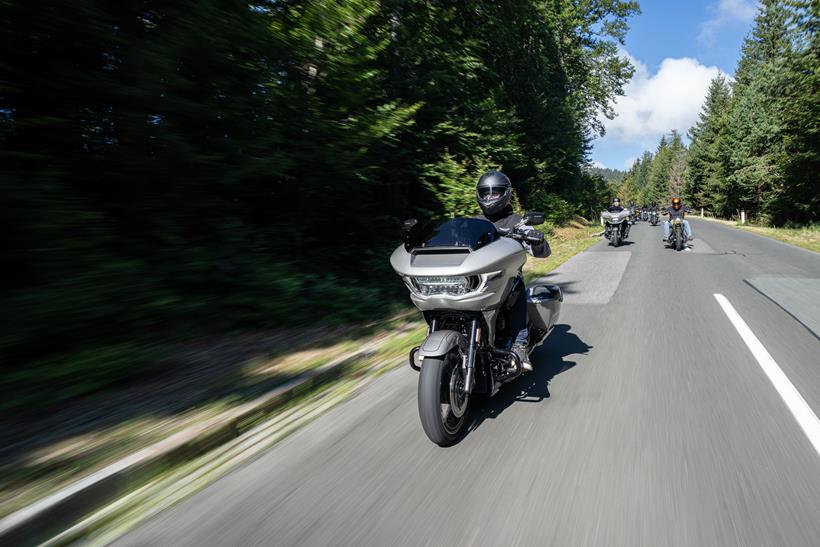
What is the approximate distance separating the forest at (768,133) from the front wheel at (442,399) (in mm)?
29828

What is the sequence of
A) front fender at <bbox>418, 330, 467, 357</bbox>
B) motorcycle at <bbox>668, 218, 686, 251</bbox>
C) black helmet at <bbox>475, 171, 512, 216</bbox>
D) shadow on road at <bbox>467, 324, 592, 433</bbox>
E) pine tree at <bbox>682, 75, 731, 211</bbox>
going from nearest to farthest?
front fender at <bbox>418, 330, 467, 357</bbox>, shadow on road at <bbox>467, 324, 592, 433</bbox>, black helmet at <bbox>475, 171, 512, 216</bbox>, motorcycle at <bbox>668, 218, 686, 251</bbox>, pine tree at <bbox>682, 75, 731, 211</bbox>

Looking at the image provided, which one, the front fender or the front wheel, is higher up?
Answer: the front fender

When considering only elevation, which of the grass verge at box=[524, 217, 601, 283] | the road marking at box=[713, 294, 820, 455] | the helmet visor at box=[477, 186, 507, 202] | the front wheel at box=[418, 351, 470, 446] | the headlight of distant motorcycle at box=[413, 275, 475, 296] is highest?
the helmet visor at box=[477, 186, 507, 202]

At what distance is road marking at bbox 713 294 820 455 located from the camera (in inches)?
→ 130

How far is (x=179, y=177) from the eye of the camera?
15.8 ft

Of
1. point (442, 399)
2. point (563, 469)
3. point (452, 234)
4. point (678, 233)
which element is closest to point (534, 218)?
point (452, 234)

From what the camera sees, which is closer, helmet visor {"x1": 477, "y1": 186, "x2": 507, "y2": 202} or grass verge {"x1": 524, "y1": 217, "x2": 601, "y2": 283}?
helmet visor {"x1": 477, "y1": 186, "x2": 507, "y2": 202}

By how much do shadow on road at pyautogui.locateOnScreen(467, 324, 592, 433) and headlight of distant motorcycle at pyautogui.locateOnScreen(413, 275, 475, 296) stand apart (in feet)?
3.52

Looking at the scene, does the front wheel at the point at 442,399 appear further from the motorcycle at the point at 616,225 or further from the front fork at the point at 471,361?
the motorcycle at the point at 616,225

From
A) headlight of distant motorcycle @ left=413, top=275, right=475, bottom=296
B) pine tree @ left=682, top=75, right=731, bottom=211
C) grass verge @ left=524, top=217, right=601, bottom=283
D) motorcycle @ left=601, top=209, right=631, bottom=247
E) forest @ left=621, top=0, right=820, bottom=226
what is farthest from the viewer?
pine tree @ left=682, top=75, right=731, bottom=211

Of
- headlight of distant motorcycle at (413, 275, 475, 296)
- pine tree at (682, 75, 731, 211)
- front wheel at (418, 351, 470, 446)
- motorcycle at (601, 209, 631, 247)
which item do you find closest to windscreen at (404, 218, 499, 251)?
headlight of distant motorcycle at (413, 275, 475, 296)

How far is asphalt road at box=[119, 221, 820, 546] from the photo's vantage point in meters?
2.33

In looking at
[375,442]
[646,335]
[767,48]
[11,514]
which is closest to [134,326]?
[11,514]

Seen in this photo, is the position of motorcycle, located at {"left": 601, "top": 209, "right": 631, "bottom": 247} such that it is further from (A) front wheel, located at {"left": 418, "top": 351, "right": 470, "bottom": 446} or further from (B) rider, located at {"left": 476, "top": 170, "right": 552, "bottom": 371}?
(A) front wheel, located at {"left": 418, "top": 351, "right": 470, "bottom": 446}
